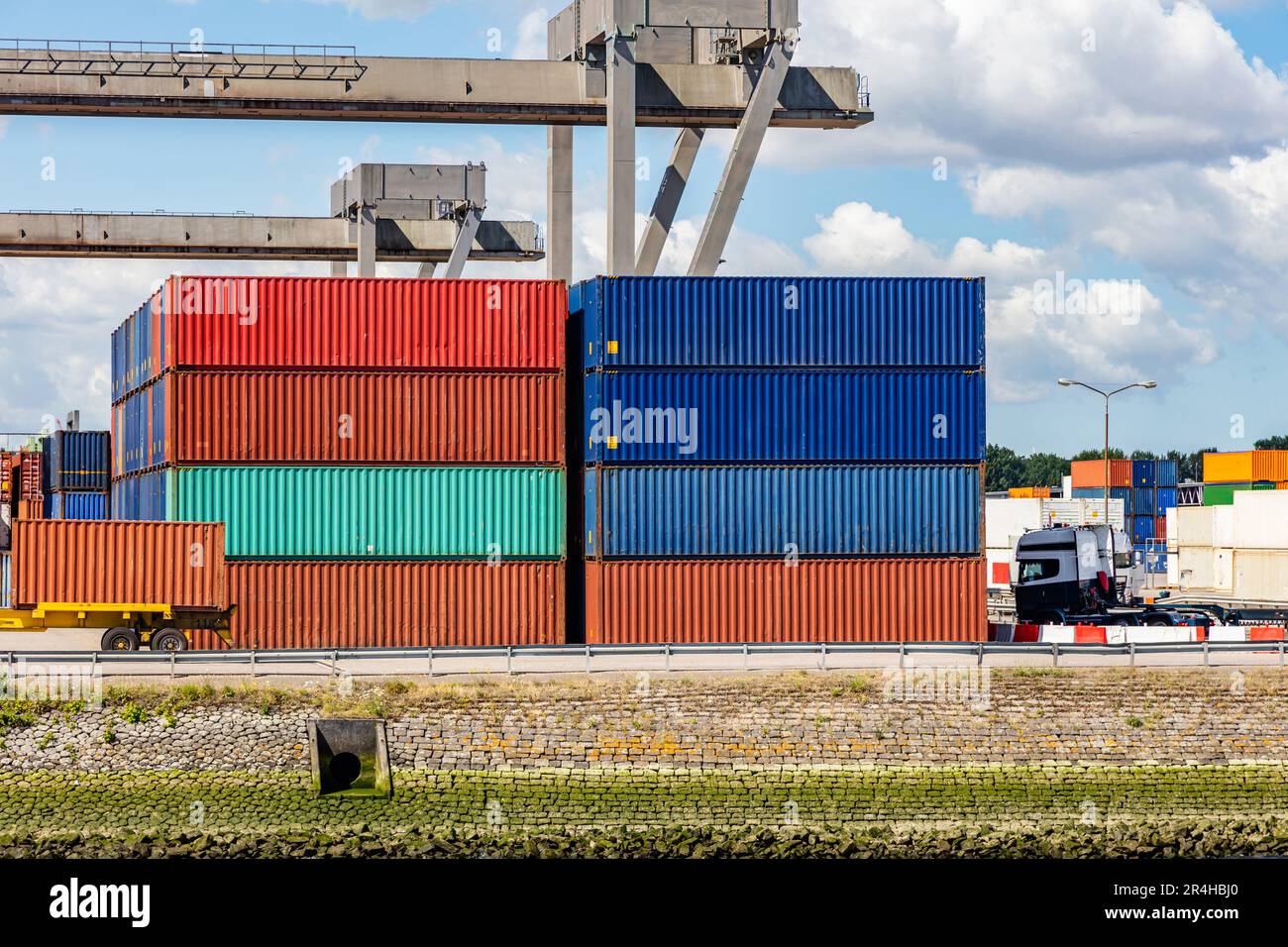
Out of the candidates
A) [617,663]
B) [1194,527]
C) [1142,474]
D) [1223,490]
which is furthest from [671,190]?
[1142,474]

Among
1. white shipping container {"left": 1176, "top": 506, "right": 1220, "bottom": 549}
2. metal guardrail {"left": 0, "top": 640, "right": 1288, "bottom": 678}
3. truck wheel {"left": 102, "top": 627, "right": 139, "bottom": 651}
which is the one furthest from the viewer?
white shipping container {"left": 1176, "top": 506, "right": 1220, "bottom": 549}

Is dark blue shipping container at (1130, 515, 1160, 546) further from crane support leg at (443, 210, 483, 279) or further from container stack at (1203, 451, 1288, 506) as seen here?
crane support leg at (443, 210, 483, 279)

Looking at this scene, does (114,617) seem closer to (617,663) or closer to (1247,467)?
(617,663)

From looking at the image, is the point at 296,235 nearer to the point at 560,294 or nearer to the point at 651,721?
the point at 560,294

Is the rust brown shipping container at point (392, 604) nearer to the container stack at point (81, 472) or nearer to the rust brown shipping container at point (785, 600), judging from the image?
the rust brown shipping container at point (785, 600)

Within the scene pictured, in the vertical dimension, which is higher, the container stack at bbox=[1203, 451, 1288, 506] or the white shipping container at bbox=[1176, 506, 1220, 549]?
the container stack at bbox=[1203, 451, 1288, 506]

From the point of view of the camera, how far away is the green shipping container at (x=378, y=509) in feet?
131

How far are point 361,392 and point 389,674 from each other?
8.39 metres

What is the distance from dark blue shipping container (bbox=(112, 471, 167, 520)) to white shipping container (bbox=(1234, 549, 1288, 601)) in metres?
48.5

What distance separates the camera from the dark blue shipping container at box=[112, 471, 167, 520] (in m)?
41.7

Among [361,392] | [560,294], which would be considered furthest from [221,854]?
[560,294]

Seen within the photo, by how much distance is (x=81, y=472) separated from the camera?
202ft

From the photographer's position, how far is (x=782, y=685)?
35312mm

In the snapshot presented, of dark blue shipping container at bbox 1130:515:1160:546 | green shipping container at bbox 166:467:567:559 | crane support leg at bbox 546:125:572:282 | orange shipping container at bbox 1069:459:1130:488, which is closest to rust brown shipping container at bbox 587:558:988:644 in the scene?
green shipping container at bbox 166:467:567:559
